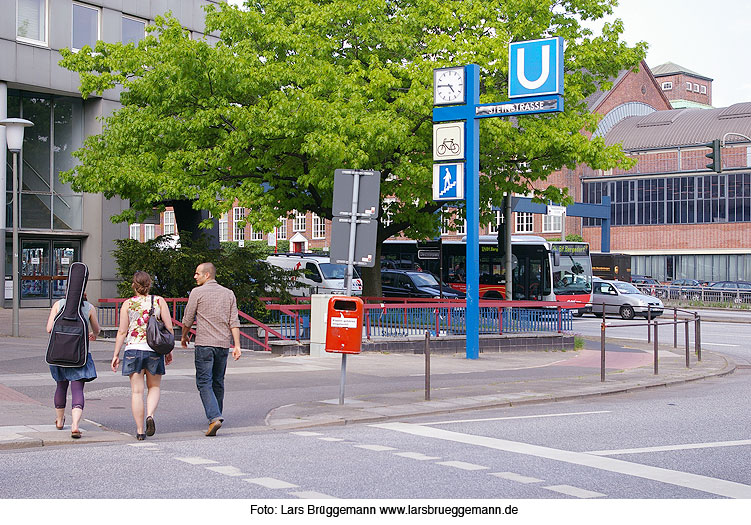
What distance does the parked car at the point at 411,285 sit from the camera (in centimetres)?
3553

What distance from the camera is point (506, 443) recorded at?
926 cm

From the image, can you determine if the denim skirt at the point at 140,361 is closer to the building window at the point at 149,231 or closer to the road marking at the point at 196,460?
the road marking at the point at 196,460

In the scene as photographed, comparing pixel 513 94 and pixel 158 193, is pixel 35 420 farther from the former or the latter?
pixel 158 193

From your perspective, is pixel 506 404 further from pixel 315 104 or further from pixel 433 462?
pixel 315 104

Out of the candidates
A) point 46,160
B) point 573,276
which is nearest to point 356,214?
point 46,160

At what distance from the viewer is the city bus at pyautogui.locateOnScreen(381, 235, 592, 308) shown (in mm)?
39938

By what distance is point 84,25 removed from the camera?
110ft

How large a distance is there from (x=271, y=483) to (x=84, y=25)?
97.0 feet

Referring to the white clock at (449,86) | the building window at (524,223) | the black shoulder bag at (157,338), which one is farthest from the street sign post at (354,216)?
the building window at (524,223)

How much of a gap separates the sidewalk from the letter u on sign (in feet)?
17.6

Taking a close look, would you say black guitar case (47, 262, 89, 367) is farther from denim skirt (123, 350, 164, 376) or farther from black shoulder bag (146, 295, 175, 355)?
black shoulder bag (146, 295, 175, 355)

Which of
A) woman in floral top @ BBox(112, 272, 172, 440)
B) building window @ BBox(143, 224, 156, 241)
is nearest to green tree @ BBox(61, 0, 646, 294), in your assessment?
woman in floral top @ BBox(112, 272, 172, 440)

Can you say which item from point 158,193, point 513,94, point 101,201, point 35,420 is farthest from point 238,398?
point 101,201

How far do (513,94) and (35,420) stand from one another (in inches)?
471
